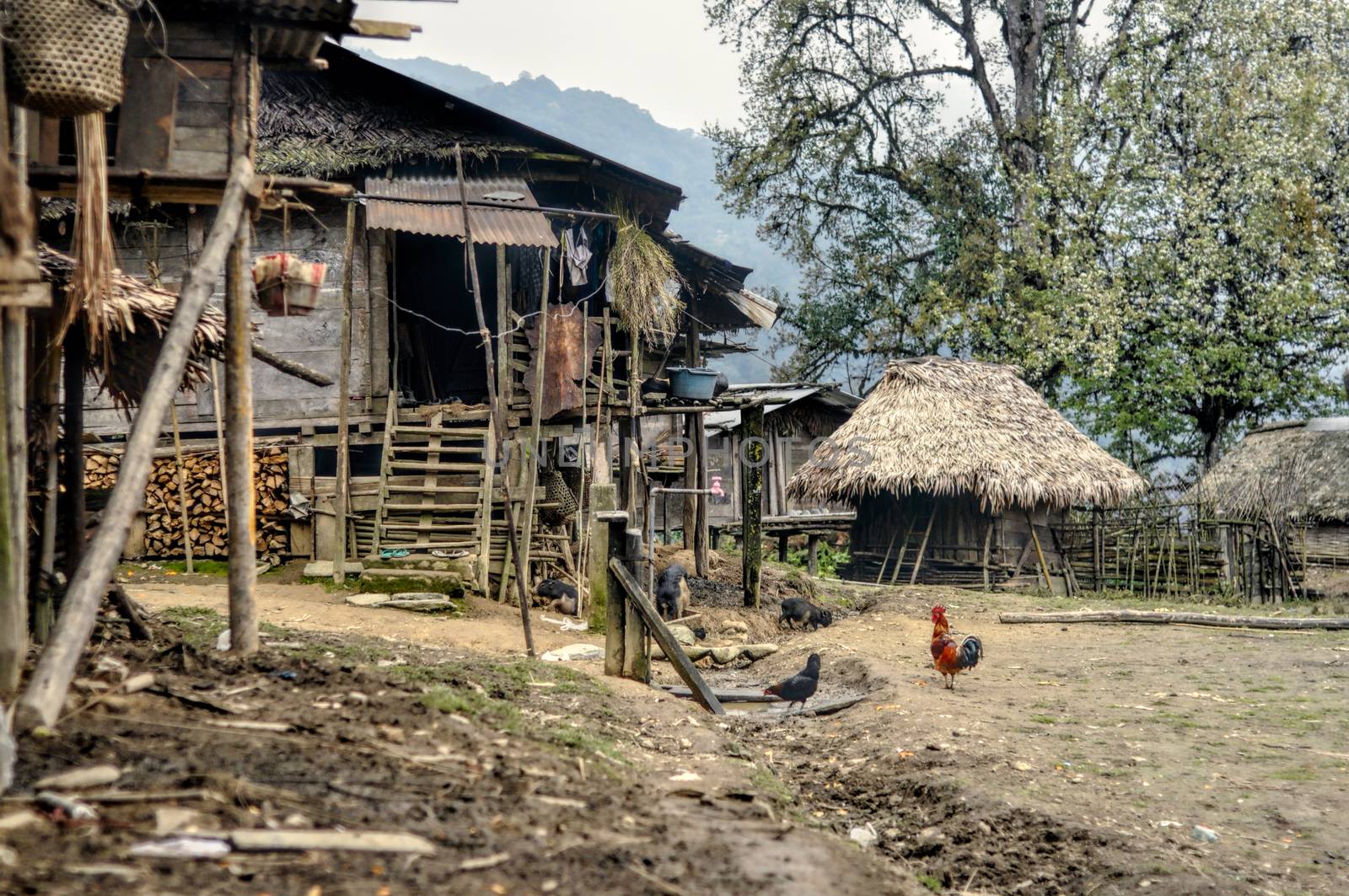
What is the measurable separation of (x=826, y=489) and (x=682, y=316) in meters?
4.42

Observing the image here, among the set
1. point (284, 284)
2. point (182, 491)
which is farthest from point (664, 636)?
point (182, 491)

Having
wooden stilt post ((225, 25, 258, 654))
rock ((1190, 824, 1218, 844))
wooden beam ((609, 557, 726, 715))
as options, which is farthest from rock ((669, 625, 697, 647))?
rock ((1190, 824, 1218, 844))

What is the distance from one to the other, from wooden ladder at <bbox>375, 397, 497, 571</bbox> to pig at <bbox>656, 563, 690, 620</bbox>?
2122 millimetres

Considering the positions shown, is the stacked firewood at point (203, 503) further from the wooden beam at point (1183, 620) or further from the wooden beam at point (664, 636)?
the wooden beam at point (1183, 620)

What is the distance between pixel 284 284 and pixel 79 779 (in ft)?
10.7

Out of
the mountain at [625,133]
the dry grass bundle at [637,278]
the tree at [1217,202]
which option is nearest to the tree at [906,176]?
the tree at [1217,202]

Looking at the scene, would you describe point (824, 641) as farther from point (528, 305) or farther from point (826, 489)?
point (826, 489)

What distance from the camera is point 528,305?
15.1 metres

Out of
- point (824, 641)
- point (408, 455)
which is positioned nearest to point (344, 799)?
point (824, 641)

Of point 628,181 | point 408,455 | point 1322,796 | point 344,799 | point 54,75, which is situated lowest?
point 1322,796

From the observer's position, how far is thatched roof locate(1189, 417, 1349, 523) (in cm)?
1855

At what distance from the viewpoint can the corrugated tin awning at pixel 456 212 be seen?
515 inches

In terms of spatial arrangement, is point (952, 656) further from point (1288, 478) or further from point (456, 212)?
point (1288, 478)

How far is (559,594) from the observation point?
14.0 m
